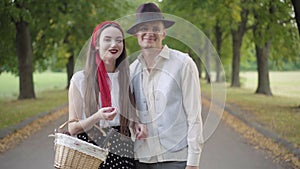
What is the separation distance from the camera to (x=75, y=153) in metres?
2.70

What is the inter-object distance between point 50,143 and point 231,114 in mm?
7705

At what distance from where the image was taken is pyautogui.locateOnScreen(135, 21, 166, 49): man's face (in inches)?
114

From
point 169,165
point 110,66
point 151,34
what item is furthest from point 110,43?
point 169,165

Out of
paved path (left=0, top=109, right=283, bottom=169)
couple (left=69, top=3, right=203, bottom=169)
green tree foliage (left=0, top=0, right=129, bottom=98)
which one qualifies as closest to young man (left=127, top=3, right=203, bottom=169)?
couple (left=69, top=3, right=203, bottom=169)

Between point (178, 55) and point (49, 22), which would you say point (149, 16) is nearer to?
point (178, 55)

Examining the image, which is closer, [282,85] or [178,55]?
[178,55]

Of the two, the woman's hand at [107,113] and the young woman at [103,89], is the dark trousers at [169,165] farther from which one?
the woman's hand at [107,113]

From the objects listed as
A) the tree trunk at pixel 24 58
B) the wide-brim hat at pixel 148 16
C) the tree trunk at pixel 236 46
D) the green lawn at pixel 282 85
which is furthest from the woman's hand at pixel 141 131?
the tree trunk at pixel 236 46

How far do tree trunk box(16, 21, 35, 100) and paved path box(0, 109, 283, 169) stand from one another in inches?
441

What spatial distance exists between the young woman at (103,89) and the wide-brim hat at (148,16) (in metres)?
0.10

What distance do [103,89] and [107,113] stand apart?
234 millimetres

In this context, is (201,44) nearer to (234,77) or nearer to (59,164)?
(59,164)

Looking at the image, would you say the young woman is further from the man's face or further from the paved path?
the paved path

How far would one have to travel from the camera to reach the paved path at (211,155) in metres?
7.47
